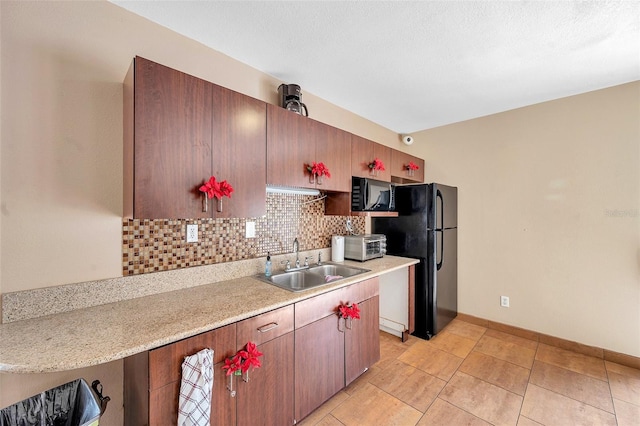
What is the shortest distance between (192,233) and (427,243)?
2219 mm

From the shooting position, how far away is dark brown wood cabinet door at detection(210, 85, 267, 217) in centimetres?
150

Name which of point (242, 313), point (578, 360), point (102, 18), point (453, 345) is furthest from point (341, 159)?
point (578, 360)

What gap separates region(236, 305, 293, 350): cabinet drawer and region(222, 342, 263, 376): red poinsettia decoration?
3 cm

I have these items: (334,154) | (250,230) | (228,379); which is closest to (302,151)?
(334,154)

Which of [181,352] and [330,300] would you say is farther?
[330,300]

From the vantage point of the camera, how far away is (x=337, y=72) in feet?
6.98

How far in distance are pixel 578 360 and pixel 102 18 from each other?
436 cm

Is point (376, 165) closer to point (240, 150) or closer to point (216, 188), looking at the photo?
point (240, 150)

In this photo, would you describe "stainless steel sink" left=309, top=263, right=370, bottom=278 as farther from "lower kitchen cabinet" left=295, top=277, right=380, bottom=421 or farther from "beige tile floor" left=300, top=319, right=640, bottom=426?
"beige tile floor" left=300, top=319, right=640, bottom=426

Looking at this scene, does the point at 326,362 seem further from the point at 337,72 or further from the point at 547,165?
the point at 547,165

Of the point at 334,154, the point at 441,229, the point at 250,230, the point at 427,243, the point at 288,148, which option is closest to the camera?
the point at 288,148

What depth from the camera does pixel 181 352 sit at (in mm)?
1096

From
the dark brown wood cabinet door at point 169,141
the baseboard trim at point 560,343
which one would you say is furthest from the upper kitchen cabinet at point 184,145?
the baseboard trim at point 560,343

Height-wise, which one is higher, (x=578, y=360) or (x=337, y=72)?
(x=337, y=72)
